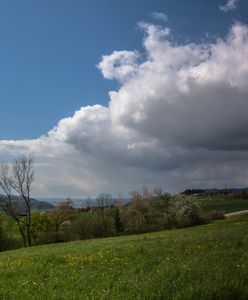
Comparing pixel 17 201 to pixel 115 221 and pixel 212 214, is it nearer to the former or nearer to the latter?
pixel 115 221

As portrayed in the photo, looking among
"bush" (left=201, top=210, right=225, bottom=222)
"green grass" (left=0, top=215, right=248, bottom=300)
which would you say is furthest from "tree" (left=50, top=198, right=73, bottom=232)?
"green grass" (left=0, top=215, right=248, bottom=300)

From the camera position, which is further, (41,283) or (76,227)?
(76,227)

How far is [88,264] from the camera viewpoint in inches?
621

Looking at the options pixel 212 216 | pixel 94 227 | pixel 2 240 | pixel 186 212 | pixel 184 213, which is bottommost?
pixel 2 240

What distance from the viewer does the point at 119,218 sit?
330 ft

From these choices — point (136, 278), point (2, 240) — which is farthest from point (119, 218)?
point (136, 278)

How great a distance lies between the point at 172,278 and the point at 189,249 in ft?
24.9

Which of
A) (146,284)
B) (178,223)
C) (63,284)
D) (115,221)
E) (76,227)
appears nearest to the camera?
(146,284)

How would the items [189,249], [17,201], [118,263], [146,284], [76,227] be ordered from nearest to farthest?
[146,284], [118,263], [189,249], [17,201], [76,227]

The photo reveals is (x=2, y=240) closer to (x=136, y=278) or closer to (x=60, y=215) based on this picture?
(x=60, y=215)

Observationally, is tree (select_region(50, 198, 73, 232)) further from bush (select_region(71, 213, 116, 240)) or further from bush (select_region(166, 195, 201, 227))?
bush (select_region(166, 195, 201, 227))

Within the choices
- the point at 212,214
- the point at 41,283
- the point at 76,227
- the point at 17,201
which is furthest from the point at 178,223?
the point at 41,283

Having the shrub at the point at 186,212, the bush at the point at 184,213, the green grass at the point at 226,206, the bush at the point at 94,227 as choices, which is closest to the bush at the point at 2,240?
the bush at the point at 94,227

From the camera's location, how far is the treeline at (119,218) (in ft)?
268
